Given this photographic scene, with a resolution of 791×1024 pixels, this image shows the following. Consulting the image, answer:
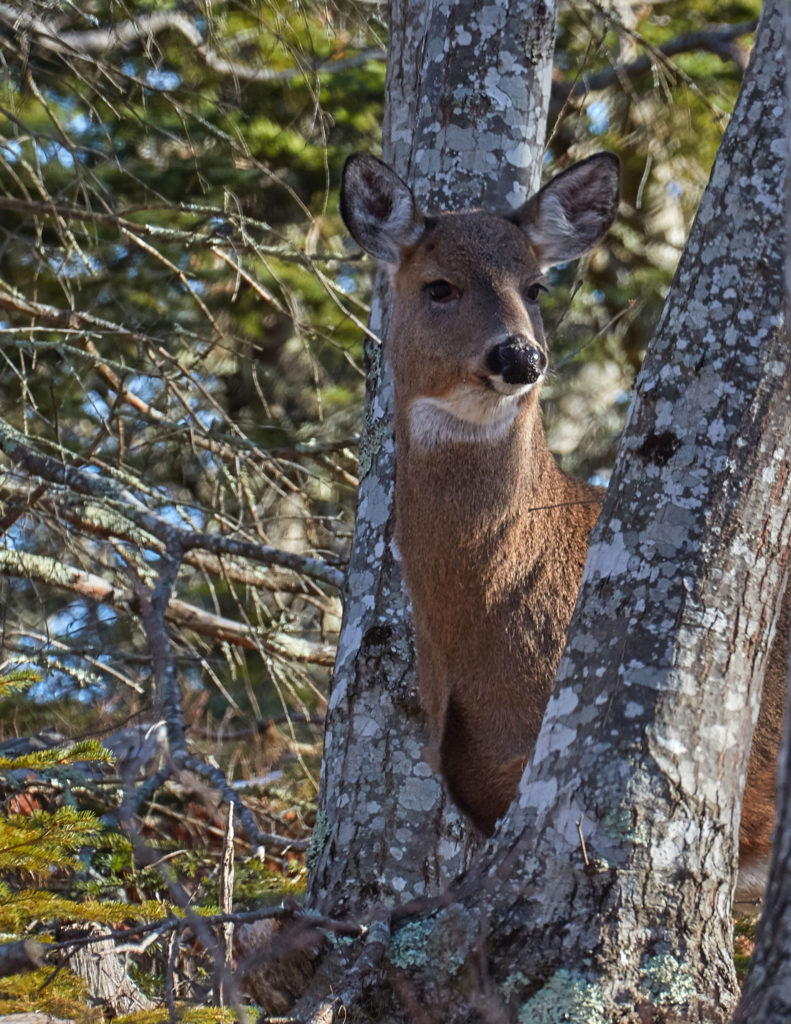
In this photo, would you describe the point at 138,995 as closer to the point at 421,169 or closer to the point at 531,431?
the point at 531,431

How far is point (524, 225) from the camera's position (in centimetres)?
516

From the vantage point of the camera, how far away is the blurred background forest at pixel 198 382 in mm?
5070

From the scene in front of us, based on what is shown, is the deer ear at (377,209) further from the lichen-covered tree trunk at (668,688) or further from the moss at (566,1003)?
the moss at (566,1003)

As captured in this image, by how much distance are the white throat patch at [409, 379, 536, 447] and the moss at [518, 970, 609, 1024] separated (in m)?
2.33

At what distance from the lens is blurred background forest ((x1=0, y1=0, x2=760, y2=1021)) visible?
200 inches

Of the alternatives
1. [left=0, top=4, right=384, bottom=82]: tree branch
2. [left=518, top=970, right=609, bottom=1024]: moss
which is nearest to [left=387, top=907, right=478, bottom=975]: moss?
[left=518, top=970, right=609, bottom=1024]: moss

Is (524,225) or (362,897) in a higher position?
(524,225)

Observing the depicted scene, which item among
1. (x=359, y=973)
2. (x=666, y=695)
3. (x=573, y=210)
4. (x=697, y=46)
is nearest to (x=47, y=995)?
(x=359, y=973)

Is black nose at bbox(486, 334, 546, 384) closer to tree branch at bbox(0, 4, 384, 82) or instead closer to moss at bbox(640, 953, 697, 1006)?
moss at bbox(640, 953, 697, 1006)

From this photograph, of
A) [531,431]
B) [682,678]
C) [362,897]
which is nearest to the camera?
[682,678]

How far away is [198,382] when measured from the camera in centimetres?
591

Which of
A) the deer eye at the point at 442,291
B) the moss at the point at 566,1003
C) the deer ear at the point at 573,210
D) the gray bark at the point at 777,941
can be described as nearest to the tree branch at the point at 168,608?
the deer eye at the point at 442,291

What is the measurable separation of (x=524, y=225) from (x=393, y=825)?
2480mm

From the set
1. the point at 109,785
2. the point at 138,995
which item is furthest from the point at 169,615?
the point at 138,995
